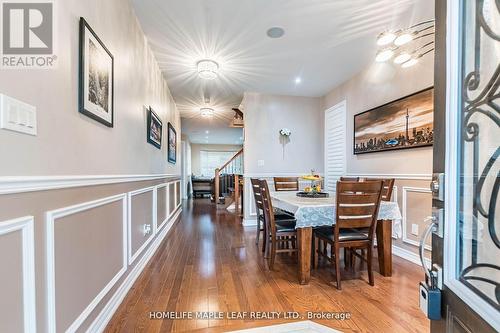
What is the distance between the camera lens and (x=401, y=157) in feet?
9.11

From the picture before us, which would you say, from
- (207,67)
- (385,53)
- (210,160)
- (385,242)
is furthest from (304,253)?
(210,160)

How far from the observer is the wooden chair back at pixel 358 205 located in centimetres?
191

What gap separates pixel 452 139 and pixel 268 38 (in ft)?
8.05

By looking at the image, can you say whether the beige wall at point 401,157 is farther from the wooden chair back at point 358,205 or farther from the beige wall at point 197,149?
the beige wall at point 197,149

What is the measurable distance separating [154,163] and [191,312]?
6.46 ft

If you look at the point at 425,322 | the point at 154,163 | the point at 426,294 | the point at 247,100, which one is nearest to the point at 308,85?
the point at 247,100

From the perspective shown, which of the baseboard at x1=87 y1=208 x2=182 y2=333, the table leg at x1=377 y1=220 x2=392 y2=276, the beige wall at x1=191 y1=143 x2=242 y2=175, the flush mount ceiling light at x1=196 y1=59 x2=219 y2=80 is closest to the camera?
the baseboard at x1=87 y1=208 x2=182 y2=333

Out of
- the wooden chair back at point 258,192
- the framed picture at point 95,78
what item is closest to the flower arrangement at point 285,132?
the wooden chair back at point 258,192

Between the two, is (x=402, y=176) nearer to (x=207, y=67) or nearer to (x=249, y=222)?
(x=249, y=222)

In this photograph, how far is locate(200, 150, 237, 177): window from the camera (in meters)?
11.9

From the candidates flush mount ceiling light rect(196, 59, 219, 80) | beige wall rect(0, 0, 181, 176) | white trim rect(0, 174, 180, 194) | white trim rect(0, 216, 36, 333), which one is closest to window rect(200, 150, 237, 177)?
flush mount ceiling light rect(196, 59, 219, 80)

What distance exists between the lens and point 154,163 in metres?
3.07

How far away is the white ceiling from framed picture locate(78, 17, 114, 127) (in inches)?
36.6

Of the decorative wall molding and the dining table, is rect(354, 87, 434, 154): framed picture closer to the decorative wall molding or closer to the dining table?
the decorative wall molding
